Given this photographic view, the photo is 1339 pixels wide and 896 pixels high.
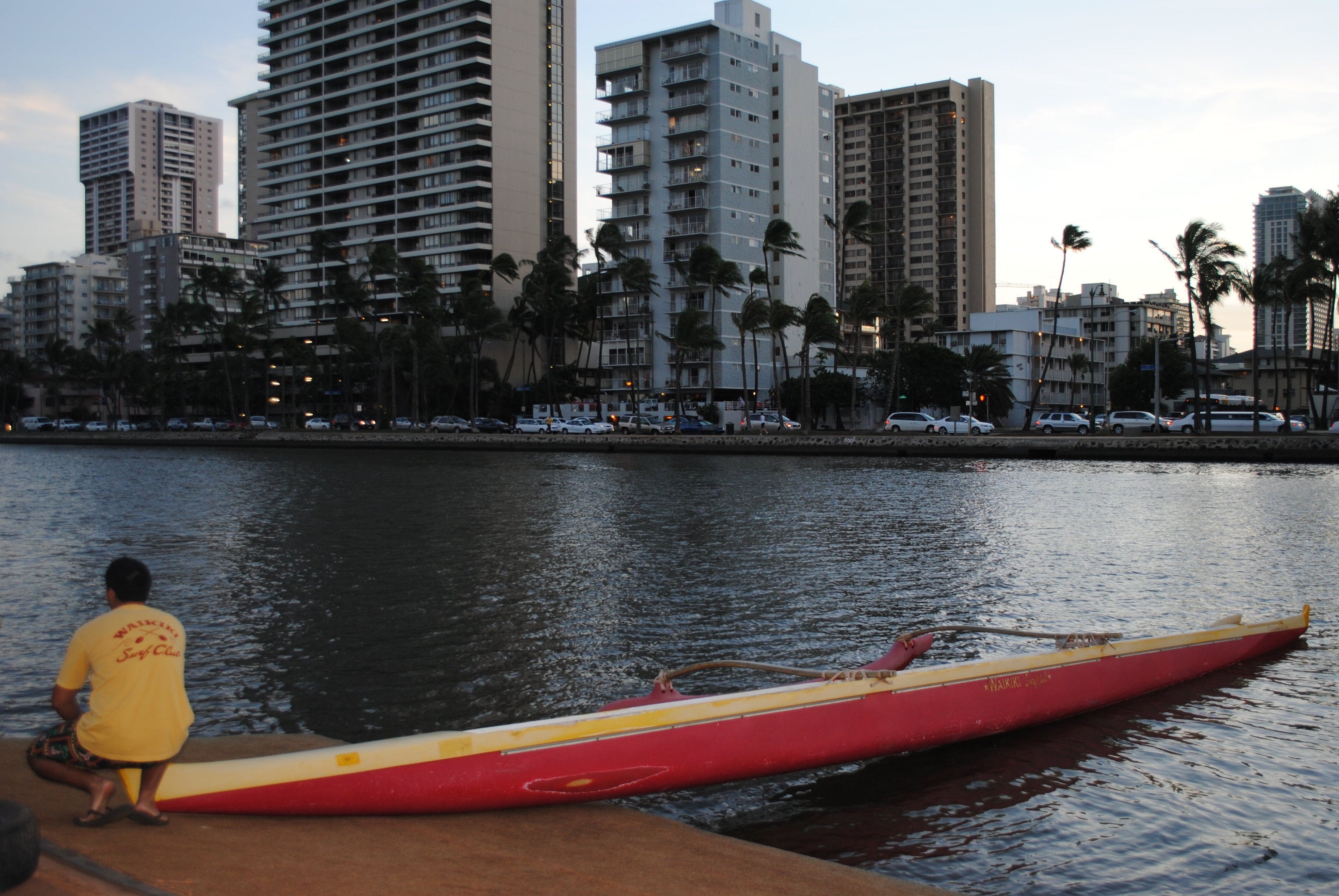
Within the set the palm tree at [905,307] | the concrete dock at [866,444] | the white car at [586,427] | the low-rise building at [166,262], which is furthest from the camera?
the low-rise building at [166,262]

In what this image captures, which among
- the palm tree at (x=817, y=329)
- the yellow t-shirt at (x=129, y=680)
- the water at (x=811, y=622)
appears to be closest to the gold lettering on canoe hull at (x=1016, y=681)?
the water at (x=811, y=622)

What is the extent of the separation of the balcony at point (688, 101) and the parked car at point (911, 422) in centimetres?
5232

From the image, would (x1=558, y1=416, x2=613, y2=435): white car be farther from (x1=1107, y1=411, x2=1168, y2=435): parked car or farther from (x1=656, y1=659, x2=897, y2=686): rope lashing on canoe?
(x1=656, y1=659, x2=897, y2=686): rope lashing on canoe

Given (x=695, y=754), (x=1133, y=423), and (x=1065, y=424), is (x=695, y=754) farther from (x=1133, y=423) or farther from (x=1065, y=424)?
(x=1133, y=423)

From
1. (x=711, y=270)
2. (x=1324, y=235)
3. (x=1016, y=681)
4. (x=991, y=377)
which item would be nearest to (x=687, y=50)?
(x=711, y=270)

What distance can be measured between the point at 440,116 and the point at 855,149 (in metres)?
80.9

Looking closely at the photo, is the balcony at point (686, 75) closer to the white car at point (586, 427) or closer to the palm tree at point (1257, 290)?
the white car at point (586, 427)

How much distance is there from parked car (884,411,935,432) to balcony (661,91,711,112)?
52321mm

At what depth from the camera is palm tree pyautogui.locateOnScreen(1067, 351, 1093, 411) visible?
135 metres

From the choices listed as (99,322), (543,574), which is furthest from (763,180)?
(543,574)

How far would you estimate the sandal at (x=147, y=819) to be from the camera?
5.38 m

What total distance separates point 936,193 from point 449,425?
10918 centimetres

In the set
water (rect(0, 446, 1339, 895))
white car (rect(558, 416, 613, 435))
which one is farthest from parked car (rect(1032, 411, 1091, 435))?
water (rect(0, 446, 1339, 895))

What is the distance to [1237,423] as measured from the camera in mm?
65188
